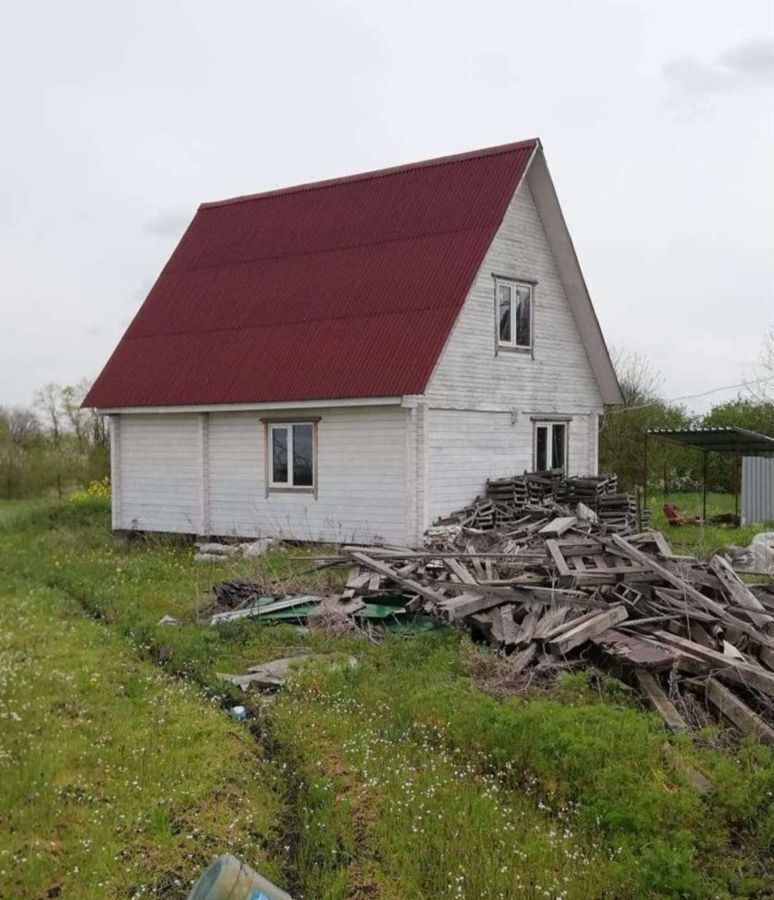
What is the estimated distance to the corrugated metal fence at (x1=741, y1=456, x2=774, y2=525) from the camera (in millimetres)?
23234

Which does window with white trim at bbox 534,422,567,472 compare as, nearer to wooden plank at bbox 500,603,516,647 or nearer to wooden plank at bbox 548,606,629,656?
wooden plank at bbox 500,603,516,647

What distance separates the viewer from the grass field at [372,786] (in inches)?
235

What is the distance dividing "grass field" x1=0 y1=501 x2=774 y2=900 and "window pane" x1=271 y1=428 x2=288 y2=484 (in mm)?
9103

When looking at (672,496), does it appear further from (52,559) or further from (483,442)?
(52,559)

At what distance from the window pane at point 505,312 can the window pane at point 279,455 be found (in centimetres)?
516

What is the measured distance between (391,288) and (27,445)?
90.1ft

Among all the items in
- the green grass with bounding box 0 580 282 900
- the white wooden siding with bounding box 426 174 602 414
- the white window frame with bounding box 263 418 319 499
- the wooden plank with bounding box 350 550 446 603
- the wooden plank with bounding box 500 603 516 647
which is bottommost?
the green grass with bounding box 0 580 282 900

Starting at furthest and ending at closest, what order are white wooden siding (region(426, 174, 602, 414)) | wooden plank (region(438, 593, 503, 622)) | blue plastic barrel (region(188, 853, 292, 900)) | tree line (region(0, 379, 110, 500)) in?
1. tree line (region(0, 379, 110, 500))
2. white wooden siding (region(426, 174, 602, 414))
3. wooden plank (region(438, 593, 503, 622))
4. blue plastic barrel (region(188, 853, 292, 900))

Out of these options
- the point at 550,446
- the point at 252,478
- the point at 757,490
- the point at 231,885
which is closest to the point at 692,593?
the point at 231,885

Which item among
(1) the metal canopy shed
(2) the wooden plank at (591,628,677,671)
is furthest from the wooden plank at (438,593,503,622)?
(1) the metal canopy shed

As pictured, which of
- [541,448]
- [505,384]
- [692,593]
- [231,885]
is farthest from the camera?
[541,448]

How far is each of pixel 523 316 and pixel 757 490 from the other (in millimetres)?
8135

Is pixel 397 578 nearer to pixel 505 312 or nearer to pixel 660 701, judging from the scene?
pixel 660 701

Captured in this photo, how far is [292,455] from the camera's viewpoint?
63.7ft
